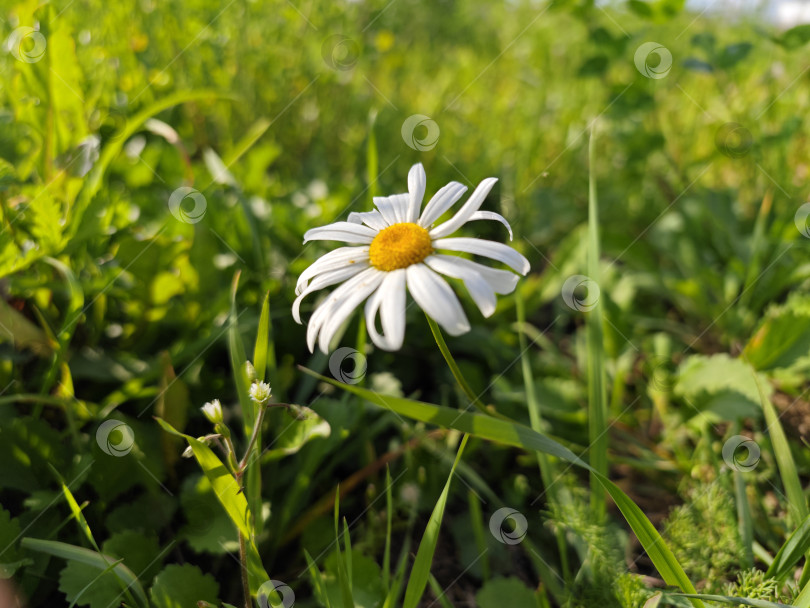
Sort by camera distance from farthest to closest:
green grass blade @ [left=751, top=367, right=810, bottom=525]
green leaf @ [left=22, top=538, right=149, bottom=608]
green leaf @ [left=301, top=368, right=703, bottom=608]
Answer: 1. green grass blade @ [left=751, top=367, right=810, bottom=525]
2. green leaf @ [left=22, top=538, right=149, bottom=608]
3. green leaf @ [left=301, top=368, right=703, bottom=608]

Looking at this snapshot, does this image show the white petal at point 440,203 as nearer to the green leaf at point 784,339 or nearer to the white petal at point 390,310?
the white petal at point 390,310

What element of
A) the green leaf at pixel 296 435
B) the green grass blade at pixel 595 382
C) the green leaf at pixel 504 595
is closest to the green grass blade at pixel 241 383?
the green leaf at pixel 296 435

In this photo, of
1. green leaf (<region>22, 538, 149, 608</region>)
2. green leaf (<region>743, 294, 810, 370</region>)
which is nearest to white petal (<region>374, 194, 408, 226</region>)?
green leaf (<region>22, 538, 149, 608</region>)

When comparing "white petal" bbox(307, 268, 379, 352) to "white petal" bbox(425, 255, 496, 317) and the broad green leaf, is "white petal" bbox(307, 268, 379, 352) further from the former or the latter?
the broad green leaf

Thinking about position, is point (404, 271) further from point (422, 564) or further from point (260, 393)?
point (422, 564)

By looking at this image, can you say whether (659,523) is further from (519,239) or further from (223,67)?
(223,67)

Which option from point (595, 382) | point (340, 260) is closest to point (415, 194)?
point (340, 260)
